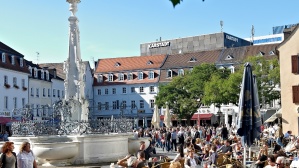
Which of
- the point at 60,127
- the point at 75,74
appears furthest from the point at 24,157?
the point at 75,74

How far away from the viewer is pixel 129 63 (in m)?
79.8

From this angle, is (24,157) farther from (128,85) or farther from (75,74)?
(128,85)

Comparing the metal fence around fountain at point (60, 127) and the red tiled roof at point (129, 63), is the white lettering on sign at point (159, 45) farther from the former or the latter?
the metal fence around fountain at point (60, 127)

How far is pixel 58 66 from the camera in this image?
76.2 meters

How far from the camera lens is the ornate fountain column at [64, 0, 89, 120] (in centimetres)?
2183

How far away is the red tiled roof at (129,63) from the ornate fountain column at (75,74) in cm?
5429

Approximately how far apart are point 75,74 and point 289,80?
17722 millimetres

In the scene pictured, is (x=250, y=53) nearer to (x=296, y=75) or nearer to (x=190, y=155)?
(x=296, y=75)

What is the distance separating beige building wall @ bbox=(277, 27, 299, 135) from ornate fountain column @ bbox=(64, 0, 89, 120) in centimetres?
1711

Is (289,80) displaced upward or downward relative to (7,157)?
upward

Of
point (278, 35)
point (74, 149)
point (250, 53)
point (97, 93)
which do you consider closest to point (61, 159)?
point (74, 149)

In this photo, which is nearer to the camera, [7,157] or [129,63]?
[7,157]

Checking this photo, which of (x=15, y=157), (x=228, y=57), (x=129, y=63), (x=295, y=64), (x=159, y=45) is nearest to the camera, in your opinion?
(x=15, y=157)

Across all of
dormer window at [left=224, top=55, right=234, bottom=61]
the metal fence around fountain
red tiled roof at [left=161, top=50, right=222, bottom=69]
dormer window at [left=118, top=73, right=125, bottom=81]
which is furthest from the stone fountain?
dormer window at [left=118, top=73, right=125, bottom=81]
